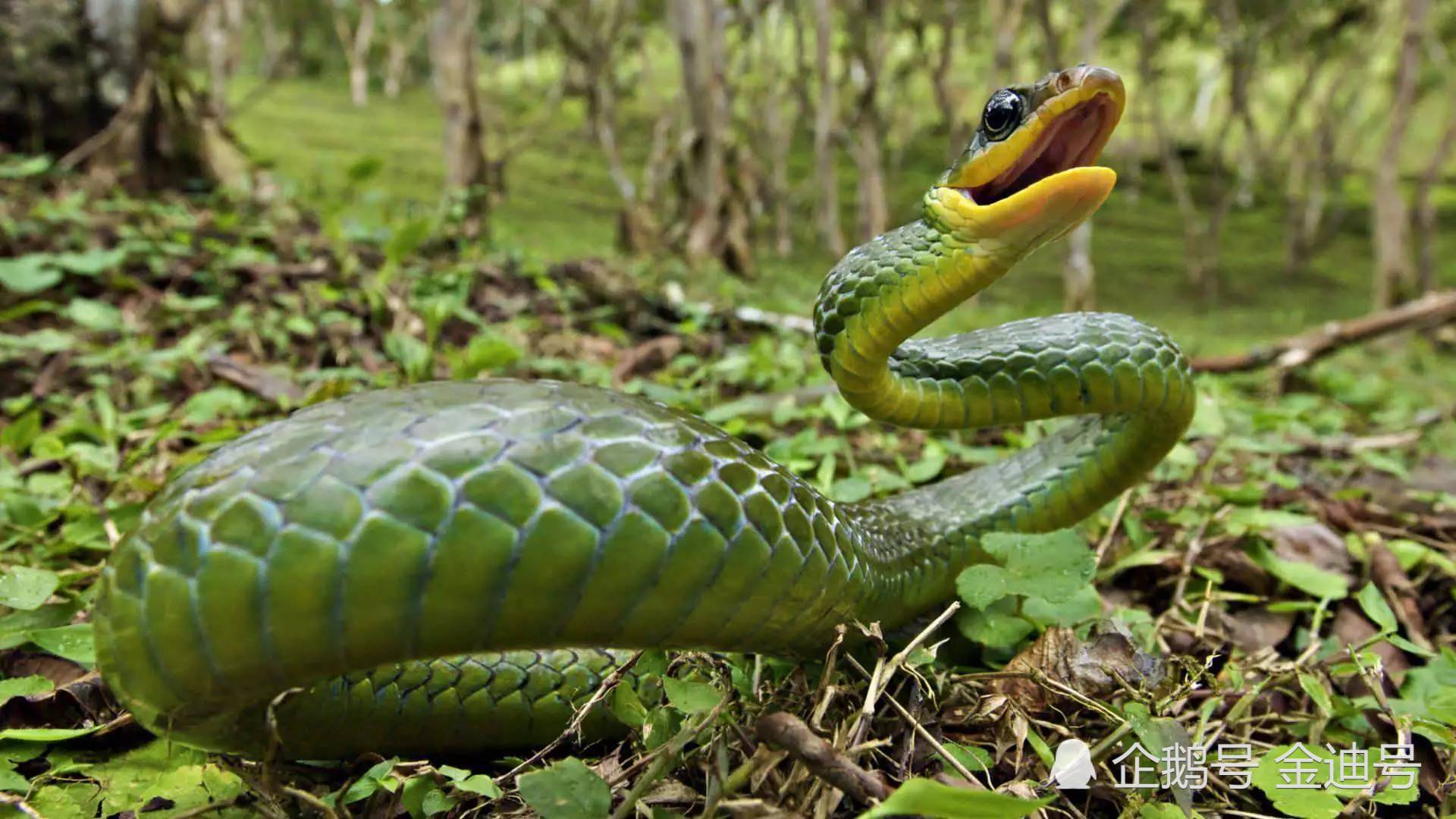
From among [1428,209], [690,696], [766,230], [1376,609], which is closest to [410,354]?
[690,696]

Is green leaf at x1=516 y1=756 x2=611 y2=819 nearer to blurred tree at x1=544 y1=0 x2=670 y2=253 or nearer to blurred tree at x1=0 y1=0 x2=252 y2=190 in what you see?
blurred tree at x1=0 y1=0 x2=252 y2=190

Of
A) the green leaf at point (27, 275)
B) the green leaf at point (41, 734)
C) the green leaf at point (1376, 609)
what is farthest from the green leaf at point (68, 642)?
the green leaf at point (27, 275)

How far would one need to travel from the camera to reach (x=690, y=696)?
4.18 feet

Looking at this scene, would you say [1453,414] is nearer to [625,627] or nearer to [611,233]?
[625,627]

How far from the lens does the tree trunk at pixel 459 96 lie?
21.0ft

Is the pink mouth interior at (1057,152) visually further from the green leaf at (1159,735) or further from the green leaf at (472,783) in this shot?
the green leaf at (472,783)

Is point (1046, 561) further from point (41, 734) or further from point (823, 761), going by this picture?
point (41, 734)

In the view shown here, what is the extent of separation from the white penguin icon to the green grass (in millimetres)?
3739

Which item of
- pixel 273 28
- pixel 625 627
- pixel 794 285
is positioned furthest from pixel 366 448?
pixel 273 28

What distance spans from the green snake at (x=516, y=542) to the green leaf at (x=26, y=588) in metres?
0.55

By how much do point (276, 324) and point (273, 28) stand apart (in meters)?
34.2

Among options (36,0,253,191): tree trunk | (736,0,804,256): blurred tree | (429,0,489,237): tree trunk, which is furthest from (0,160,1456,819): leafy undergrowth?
(736,0,804,256): blurred tree

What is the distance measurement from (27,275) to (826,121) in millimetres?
11217

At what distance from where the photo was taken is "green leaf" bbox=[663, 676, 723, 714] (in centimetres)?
126
